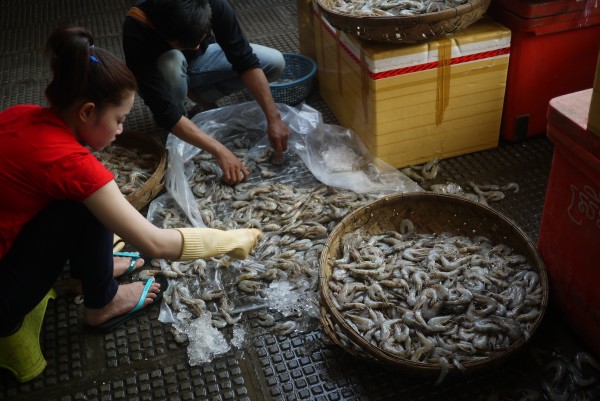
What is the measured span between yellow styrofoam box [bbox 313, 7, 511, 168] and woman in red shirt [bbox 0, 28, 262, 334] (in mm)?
1408

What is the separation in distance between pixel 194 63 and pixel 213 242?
1.89m

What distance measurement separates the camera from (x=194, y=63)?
12.3 ft

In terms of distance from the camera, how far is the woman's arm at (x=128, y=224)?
1.90m

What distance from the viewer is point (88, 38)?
1.88 m

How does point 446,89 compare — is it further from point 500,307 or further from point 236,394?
point 236,394

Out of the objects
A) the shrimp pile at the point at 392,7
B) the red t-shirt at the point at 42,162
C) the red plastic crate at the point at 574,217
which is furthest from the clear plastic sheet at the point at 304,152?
the red t-shirt at the point at 42,162

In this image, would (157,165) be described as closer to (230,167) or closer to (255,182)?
(230,167)

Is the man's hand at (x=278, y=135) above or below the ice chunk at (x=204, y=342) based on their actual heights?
above

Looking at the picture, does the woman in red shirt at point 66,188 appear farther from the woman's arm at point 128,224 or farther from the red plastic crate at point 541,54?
the red plastic crate at point 541,54

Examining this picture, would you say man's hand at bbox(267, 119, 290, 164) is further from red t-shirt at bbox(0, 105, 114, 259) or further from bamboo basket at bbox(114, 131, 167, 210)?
red t-shirt at bbox(0, 105, 114, 259)

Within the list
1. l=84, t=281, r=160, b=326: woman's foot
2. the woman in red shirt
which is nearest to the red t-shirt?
the woman in red shirt

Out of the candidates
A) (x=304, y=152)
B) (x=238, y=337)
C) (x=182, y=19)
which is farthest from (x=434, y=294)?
(x=182, y=19)

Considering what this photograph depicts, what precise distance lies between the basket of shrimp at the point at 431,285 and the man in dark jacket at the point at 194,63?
3.21 ft

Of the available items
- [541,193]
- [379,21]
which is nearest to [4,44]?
[379,21]
